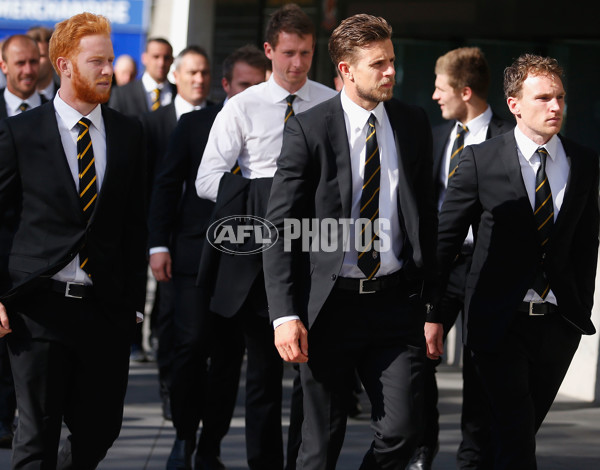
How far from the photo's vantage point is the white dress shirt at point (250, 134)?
6.05m

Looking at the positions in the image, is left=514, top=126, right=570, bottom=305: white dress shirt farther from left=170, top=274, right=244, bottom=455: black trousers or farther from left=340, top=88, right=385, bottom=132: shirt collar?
left=170, top=274, right=244, bottom=455: black trousers

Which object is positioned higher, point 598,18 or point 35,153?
point 598,18

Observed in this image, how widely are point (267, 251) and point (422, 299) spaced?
665mm

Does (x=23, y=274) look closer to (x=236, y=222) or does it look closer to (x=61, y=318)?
(x=61, y=318)

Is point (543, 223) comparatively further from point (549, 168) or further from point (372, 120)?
point (372, 120)

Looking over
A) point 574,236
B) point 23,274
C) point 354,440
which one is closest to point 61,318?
point 23,274

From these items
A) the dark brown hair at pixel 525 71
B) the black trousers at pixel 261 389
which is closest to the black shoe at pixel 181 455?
the black trousers at pixel 261 389

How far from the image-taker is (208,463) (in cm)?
627

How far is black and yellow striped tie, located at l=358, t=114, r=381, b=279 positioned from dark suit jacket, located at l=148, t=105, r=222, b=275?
1.89 metres

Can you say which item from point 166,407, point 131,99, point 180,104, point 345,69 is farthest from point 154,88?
point 345,69

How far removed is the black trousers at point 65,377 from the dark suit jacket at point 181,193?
1.60 m

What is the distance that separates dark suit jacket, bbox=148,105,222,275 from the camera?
21.6 feet

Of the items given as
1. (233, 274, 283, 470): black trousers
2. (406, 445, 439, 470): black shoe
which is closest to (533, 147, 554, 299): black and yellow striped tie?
(233, 274, 283, 470): black trousers

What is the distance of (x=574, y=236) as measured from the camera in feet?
17.1
